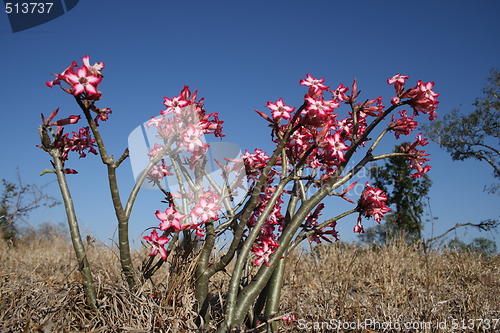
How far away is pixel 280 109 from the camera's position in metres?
1.89

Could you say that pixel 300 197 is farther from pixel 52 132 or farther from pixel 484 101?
pixel 484 101

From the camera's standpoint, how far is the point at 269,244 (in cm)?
196

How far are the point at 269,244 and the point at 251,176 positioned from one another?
49cm

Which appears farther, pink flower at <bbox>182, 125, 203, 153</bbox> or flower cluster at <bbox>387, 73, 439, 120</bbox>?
flower cluster at <bbox>387, 73, 439, 120</bbox>

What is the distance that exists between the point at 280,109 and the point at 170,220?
873 mm

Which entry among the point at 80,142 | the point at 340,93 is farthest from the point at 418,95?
the point at 80,142

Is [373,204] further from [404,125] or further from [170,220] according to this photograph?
[170,220]

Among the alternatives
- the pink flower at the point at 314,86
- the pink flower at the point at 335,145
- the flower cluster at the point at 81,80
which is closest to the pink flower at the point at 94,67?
the flower cluster at the point at 81,80

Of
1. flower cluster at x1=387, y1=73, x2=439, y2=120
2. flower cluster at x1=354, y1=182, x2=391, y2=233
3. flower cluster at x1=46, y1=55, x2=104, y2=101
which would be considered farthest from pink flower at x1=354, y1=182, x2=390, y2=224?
flower cluster at x1=46, y1=55, x2=104, y2=101

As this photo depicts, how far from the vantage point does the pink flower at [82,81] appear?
1.51 meters

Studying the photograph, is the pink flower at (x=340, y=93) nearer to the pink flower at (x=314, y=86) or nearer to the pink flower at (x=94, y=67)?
the pink flower at (x=314, y=86)

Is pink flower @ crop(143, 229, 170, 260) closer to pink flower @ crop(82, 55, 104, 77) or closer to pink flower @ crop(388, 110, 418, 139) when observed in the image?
pink flower @ crop(82, 55, 104, 77)

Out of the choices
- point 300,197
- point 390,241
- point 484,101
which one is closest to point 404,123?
point 300,197

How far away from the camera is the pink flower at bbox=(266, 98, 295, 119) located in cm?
185
